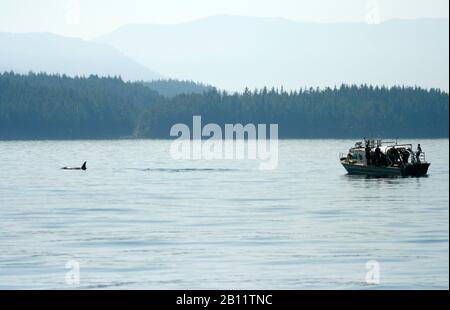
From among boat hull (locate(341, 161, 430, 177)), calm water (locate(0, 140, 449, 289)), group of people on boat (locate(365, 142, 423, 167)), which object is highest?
group of people on boat (locate(365, 142, 423, 167))

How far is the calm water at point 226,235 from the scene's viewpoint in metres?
30.6

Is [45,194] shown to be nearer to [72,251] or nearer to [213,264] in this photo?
[72,251]

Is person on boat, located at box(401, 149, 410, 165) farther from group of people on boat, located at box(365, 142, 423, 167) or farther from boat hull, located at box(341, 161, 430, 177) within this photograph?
boat hull, located at box(341, 161, 430, 177)

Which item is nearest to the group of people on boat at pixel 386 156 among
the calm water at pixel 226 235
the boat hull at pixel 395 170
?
the boat hull at pixel 395 170

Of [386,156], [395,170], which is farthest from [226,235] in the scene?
[386,156]

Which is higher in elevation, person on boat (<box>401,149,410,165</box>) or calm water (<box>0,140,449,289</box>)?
person on boat (<box>401,149,410,165</box>)

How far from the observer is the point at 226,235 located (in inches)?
1711

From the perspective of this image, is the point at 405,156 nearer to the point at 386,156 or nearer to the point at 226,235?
the point at 386,156

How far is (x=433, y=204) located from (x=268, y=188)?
22.3 m

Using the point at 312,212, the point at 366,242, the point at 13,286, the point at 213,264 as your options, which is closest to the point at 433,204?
the point at 312,212

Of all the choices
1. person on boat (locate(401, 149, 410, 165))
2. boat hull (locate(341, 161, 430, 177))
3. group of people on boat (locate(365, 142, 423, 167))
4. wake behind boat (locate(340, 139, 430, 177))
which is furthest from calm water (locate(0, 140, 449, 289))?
group of people on boat (locate(365, 142, 423, 167))

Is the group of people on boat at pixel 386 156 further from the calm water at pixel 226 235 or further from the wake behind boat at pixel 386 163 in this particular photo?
the calm water at pixel 226 235

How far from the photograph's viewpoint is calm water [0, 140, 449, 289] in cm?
3056

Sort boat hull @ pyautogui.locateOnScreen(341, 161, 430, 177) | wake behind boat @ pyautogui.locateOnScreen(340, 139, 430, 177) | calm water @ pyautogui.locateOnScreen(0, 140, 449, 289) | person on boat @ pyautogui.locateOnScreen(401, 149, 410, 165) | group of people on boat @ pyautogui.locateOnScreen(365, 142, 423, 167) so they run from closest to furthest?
1. calm water @ pyautogui.locateOnScreen(0, 140, 449, 289)
2. boat hull @ pyautogui.locateOnScreen(341, 161, 430, 177)
3. wake behind boat @ pyautogui.locateOnScreen(340, 139, 430, 177)
4. person on boat @ pyautogui.locateOnScreen(401, 149, 410, 165)
5. group of people on boat @ pyautogui.locateOnScreen(365, 142, 423, 167)
